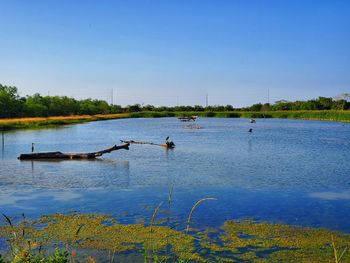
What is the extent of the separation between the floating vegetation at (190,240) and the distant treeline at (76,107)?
65.6 metres

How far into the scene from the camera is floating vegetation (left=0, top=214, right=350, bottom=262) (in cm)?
999

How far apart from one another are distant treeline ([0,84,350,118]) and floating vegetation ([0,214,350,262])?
215 ft

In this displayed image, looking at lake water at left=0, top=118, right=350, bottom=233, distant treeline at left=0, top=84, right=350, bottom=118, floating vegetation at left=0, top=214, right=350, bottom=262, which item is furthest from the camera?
distant treeline at left=0, top=84, right=350, bottom=118

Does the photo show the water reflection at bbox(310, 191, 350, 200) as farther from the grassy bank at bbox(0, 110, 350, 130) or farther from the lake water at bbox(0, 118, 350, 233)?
the grassy bank at bbox(0, 110, 350, 130)

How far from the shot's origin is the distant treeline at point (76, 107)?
76500 millimetres

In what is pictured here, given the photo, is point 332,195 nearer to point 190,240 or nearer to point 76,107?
point 190,240

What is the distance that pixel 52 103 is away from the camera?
97375 millimetres

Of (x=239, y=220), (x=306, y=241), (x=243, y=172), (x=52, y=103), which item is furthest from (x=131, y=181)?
(x=52, y=103)

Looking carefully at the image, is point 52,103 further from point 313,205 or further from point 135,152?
point 313,205

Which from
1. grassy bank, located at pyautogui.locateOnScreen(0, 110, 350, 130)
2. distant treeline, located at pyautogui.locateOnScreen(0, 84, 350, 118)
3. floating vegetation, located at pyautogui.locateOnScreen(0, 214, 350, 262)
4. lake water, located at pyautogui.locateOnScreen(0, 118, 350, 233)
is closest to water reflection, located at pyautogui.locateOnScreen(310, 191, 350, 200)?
lake water, located at pyautogui.locateOnScreen(0, 118, 350, 233)

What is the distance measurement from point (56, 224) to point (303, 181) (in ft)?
41.6

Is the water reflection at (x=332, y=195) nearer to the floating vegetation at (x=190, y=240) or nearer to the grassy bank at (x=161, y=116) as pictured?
the floating vegetation at (x=190, y=240)

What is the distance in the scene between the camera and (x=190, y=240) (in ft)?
36.2

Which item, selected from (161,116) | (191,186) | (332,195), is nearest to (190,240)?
(191,186)
